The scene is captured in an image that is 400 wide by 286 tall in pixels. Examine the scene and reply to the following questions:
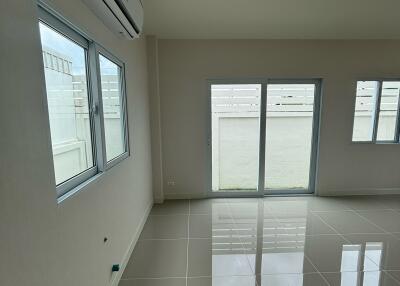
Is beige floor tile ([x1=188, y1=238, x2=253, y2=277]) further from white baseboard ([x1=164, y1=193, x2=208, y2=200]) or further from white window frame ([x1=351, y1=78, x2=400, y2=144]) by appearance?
white window frame ([x1=351, y1=78, x2=400, y2=144])

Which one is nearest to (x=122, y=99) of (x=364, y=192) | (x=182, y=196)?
(x=182, y=196)

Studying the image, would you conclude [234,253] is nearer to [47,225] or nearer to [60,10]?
[47,225]

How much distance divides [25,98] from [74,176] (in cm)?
67

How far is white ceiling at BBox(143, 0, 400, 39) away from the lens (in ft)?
8.21

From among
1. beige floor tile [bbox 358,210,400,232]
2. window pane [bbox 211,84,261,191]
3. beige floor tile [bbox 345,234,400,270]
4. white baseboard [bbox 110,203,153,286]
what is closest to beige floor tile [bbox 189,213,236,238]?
white baseboard [bbox 110,203,153,286]

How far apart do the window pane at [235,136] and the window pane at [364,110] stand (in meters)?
1.70

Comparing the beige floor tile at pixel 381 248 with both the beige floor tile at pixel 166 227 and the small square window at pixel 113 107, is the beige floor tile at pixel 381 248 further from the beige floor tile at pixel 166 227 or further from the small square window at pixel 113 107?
the small square window at pixel 113 107

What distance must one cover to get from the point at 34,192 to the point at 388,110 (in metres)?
5.02

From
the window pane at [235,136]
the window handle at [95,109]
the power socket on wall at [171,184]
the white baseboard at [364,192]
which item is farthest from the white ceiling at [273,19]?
the white baseboard at [364,192]

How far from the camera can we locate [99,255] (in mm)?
1677

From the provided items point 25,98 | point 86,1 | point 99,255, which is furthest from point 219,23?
point 99,255

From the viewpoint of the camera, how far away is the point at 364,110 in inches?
155

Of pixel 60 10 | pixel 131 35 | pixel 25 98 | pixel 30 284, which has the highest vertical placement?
pixel 131 35

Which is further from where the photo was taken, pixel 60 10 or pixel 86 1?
pixel 86 1
